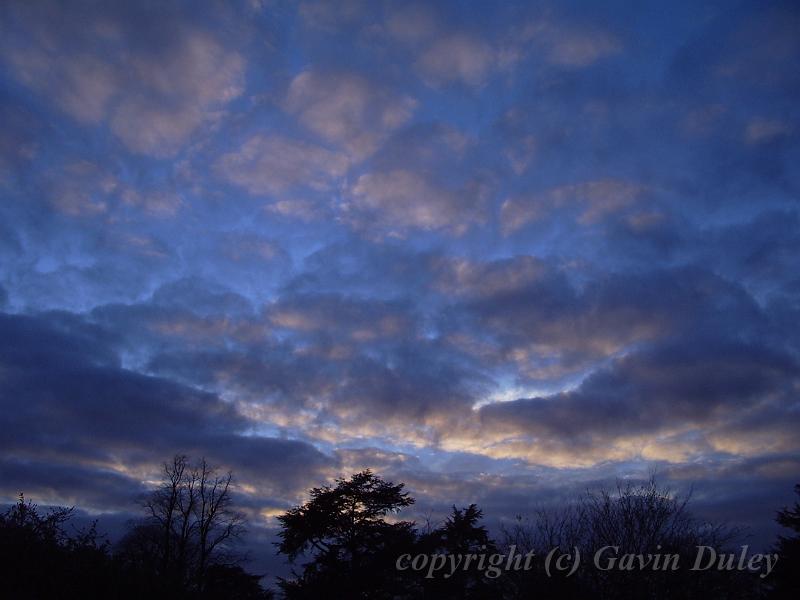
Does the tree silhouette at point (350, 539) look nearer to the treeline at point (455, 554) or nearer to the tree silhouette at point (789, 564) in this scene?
the treeline at point (455, 554)

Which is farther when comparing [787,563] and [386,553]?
[386,553]

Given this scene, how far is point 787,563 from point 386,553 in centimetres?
2301

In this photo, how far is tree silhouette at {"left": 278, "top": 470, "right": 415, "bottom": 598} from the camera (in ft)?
115

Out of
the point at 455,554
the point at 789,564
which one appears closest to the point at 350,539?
the point at 455,554

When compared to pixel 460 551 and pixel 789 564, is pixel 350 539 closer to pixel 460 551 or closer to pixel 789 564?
pixel 460 551

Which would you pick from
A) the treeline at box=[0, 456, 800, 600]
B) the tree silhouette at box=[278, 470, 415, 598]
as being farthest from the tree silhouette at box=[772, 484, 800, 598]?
the tree silhouette at box=[278, 470, 415, 598]

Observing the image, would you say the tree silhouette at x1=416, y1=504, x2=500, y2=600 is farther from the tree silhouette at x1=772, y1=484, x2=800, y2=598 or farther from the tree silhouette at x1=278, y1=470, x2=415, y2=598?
the tree silhouette at x1=772, y1=484, x2=800, y2=598

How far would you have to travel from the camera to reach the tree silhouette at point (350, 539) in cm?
3509

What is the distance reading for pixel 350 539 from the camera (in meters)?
37.2

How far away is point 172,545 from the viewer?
41219 mm

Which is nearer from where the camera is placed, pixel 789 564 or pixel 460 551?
pixel 789 564

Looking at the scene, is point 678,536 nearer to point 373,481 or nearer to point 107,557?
point 373,481

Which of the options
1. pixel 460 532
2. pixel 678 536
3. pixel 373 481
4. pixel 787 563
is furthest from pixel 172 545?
pixel 787 563

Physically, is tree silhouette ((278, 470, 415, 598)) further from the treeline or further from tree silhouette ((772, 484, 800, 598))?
tree silhouette ((772, 484, 800, 598))
